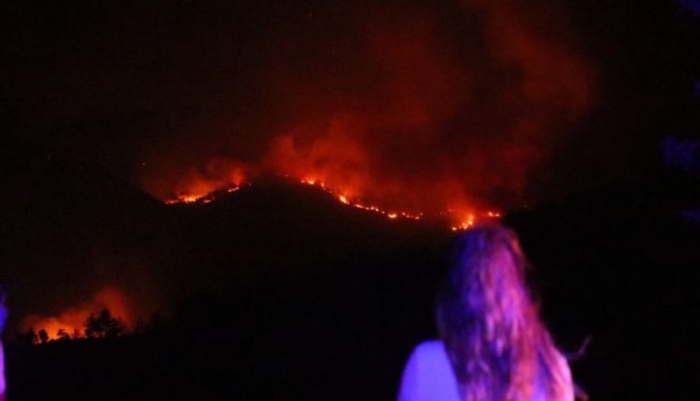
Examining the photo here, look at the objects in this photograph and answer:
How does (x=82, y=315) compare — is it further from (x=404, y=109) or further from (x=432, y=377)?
(x=432, y=377)

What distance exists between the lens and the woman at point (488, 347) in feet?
7.52

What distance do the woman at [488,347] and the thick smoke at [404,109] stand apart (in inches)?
436

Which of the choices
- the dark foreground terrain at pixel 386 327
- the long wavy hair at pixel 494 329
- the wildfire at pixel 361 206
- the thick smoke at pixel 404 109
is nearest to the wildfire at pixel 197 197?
the wildfire at pixel 361 206

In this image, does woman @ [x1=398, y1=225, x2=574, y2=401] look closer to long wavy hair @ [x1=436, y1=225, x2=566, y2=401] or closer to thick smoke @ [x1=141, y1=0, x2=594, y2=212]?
long wavy hair @ [x1=436, y1=225, x2=566, y2=401]

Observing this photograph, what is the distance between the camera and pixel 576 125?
1308 cm

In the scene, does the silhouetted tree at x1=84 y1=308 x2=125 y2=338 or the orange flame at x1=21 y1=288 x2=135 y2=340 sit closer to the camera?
the silhouetted tree at x1=84 y1=308 x2=125 y2=338

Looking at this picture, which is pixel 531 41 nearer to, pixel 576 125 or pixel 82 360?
pixel 576 125

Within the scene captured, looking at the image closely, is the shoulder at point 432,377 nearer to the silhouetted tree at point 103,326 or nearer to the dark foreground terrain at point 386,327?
the dark foreground terrain at point 386,327

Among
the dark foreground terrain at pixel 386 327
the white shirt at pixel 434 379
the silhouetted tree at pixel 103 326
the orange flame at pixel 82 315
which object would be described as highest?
the orange flame at pixel 82 315

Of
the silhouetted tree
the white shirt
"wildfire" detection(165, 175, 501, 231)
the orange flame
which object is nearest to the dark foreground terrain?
the silhouetted tree

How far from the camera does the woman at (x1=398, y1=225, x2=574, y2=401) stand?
2.29m

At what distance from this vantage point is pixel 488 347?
2314mm

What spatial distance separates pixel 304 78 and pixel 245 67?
124 centimetres

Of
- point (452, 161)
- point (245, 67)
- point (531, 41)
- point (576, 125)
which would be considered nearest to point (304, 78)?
point (245, 67)
